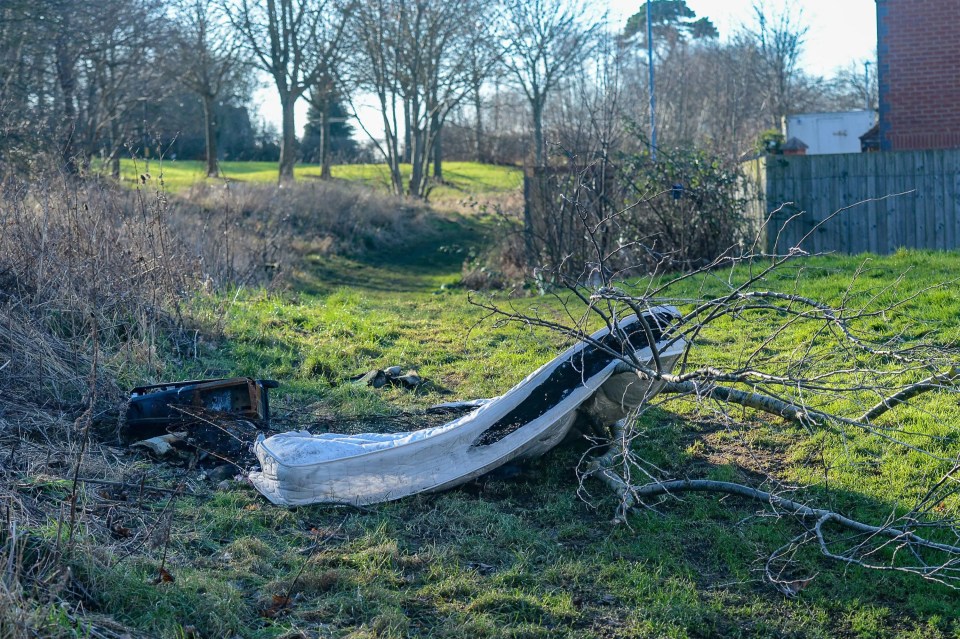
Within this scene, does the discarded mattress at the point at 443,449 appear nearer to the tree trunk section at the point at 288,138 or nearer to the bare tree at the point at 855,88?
the tree trunk section at the point at 288,138

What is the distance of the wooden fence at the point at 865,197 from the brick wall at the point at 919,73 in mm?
3569

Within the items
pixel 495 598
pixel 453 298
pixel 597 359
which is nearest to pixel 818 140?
pixel 453 298

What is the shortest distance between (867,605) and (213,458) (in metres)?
3.94

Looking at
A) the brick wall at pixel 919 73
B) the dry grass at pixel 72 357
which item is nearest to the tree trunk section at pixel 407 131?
the brick wall at pixel 919 73

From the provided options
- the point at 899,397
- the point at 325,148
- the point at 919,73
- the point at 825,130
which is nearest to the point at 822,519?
the point at 899,397

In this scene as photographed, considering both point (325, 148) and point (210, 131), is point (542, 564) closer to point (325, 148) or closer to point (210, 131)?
point (325, 148)

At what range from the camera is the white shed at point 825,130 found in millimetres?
25328

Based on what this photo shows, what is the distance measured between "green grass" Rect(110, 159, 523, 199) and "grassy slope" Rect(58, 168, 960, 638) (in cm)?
A: 2027

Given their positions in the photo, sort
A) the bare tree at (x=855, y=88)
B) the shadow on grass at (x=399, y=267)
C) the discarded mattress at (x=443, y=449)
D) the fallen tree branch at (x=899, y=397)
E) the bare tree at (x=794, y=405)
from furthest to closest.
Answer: the bare tree at (x=855, y=88), the shadow on grass at (x=399, y=267), the discarded mattress at (x=443, y=449), the fallen tree branch at (x=899, y=397), the bare tree at (x=794, y=405)

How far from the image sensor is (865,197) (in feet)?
41.6

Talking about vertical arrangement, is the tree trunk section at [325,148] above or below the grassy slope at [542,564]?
above


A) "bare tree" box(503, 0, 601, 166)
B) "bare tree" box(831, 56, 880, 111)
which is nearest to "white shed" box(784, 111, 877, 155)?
"bare tree" box(503, 0, 601, 166)

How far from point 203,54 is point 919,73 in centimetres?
1982

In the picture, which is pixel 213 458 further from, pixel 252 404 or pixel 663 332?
pixel 663 332
